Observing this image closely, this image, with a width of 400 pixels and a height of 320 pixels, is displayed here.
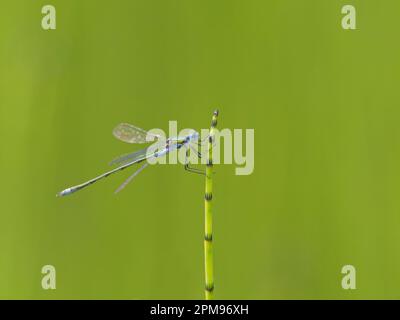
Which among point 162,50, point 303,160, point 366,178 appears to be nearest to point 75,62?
point 162,50

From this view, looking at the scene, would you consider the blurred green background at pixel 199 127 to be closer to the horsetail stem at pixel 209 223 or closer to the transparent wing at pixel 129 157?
the transparent wing at pixel 129 157

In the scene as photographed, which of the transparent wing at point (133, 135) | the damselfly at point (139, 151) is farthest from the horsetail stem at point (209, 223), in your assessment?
the transparent wing at point (133, 135)

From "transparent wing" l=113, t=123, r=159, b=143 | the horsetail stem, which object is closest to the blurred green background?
"transparent wing" l=113, t=123, r=159, b=143

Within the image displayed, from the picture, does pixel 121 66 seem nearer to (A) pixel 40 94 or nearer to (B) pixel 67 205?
(A) pixel 40 94

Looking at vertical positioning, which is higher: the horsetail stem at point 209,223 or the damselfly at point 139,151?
the damselfly at point 139,151

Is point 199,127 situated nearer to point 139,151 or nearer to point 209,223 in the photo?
point 139,151

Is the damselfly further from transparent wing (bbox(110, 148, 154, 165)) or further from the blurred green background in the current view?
the blurred green background
